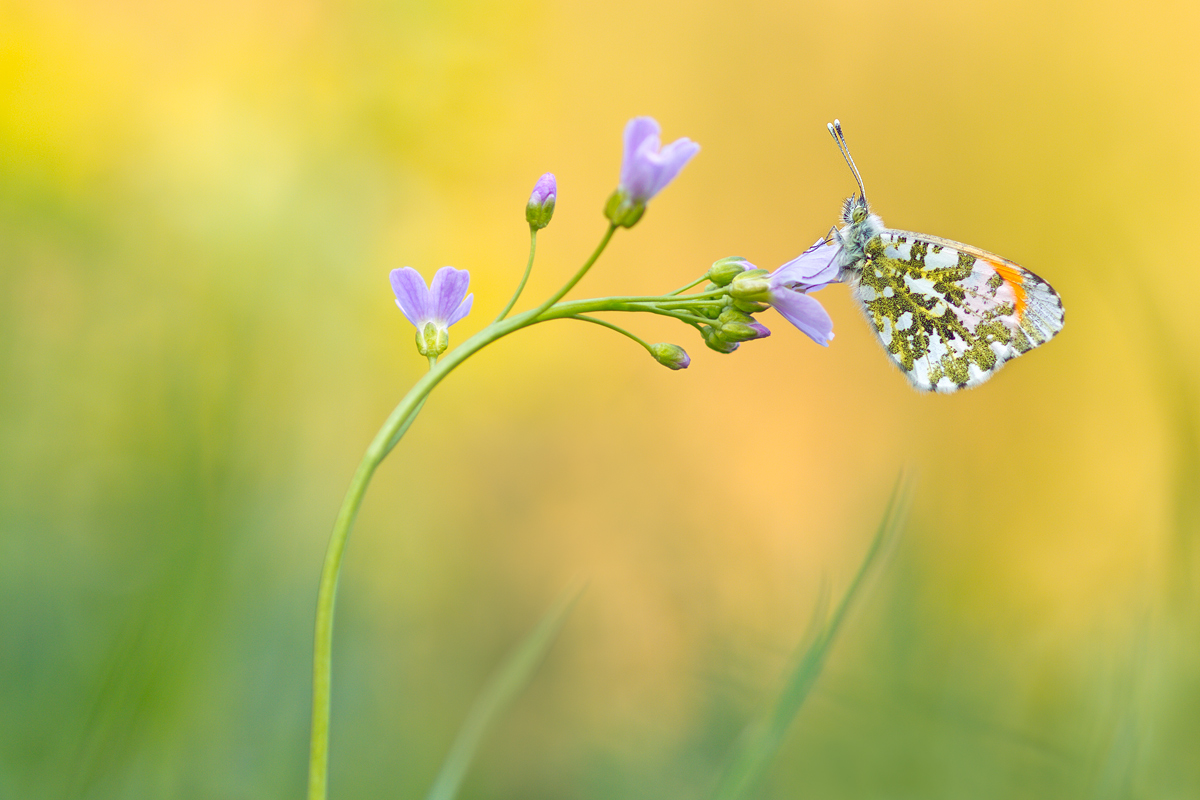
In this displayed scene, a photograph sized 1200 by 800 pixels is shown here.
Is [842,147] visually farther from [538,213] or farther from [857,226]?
[538,213]

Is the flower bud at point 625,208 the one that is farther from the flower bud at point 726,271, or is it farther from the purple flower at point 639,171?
the flower bud at point 726,271

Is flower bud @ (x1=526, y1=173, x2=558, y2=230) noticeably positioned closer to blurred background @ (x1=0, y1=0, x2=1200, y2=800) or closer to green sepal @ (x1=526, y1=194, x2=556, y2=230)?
green sepal @ (x1=526, y1=194, x2=556, y2=230)

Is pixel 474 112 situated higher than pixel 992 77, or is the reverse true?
pixel 992 77

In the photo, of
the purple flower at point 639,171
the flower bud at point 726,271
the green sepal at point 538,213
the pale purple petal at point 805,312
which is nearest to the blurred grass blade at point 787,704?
the pale purple petal at point 805,312

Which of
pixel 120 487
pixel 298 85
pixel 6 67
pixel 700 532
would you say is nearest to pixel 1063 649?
pixel 700 532

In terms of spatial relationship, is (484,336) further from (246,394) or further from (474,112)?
(474,112)

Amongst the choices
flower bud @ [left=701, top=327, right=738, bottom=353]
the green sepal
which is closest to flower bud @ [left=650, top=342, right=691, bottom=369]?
flower bud @ [left=701, top=327, right=738, bottom=353]
